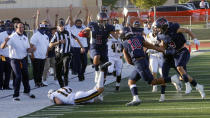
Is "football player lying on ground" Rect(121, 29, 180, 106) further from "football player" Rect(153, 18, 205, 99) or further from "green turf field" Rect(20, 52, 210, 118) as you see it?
"football player" Rect(153, 18, 205, 99)

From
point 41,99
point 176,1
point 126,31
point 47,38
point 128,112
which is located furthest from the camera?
point 176,1

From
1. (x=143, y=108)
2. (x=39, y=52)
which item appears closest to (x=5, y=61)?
(x=39, y=52)

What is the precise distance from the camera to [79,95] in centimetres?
1333

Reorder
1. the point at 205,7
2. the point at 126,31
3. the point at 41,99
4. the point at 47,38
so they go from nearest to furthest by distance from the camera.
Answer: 1. the point at 126,31
2. the point at 41,99
3. the point at 47,38
4. the point at 205,7

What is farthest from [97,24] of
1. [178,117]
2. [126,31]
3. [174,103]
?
[178,117]

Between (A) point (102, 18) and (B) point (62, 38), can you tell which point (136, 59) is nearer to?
(A) point (102, 18)

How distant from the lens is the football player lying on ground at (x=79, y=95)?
13.2m

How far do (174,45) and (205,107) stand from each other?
7.24 feet

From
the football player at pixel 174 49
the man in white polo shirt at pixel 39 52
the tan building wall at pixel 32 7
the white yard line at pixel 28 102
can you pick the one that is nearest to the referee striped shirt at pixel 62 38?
the white yard line at pixel 28 102

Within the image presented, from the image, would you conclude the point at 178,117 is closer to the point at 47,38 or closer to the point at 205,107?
the point at 205,107

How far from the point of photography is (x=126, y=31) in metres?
13.0

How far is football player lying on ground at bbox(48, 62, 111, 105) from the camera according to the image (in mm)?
13164

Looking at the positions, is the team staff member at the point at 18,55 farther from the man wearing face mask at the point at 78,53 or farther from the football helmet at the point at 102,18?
the man wearing face mask at the point at 78,53

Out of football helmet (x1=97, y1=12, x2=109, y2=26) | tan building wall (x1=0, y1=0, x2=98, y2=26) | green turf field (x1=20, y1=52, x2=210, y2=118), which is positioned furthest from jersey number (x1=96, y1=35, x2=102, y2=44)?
tan building wall (x1=0, y1=0, x2=98, y2=26)
